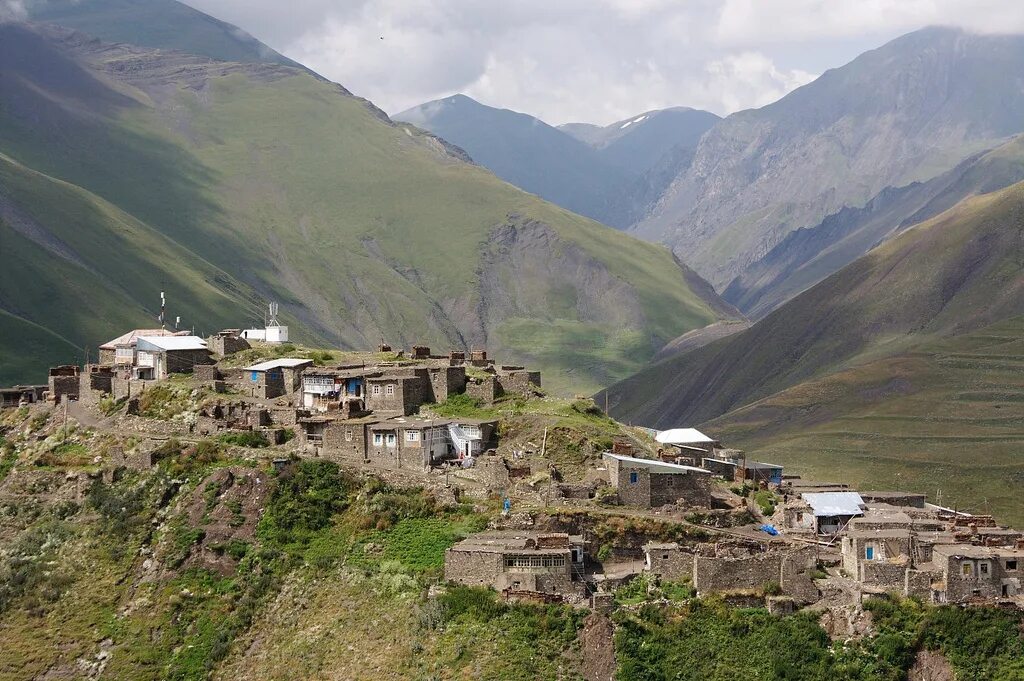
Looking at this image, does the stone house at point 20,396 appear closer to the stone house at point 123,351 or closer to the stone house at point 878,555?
the stone house at point 123,351

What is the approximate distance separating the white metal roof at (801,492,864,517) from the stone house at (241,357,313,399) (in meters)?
23.1

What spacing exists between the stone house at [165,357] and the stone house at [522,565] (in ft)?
89.8

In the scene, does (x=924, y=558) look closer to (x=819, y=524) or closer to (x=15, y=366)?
(x=819, y=524)

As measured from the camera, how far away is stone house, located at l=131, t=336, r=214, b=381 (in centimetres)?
6525

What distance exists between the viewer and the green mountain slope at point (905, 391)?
396 feet

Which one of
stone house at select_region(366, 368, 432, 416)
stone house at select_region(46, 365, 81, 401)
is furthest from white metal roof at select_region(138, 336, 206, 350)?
stone house at select_region(366, 368, 432, 416)

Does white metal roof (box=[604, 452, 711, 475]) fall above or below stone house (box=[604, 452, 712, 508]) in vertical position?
above

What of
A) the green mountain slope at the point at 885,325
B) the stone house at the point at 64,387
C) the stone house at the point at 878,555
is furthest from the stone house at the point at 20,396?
the green mountain slope at the point at 885,325

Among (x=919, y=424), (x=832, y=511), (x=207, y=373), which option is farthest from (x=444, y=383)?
(x=919, y=424)

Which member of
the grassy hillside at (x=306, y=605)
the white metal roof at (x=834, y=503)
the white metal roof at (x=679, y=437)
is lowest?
the grassy hillside at (x=306, y=605)

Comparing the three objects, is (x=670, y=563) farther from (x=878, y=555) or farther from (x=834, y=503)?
(x=834, y=503)

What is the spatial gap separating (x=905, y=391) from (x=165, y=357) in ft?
320

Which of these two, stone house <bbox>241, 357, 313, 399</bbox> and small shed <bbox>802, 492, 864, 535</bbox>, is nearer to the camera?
small shed <bbox>802, 492, 864, 535</bbox>

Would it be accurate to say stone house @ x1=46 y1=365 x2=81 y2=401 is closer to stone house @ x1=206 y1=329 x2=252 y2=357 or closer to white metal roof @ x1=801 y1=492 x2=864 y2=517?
stone house @ x1=206 y1=329 x2=252 y2=357
